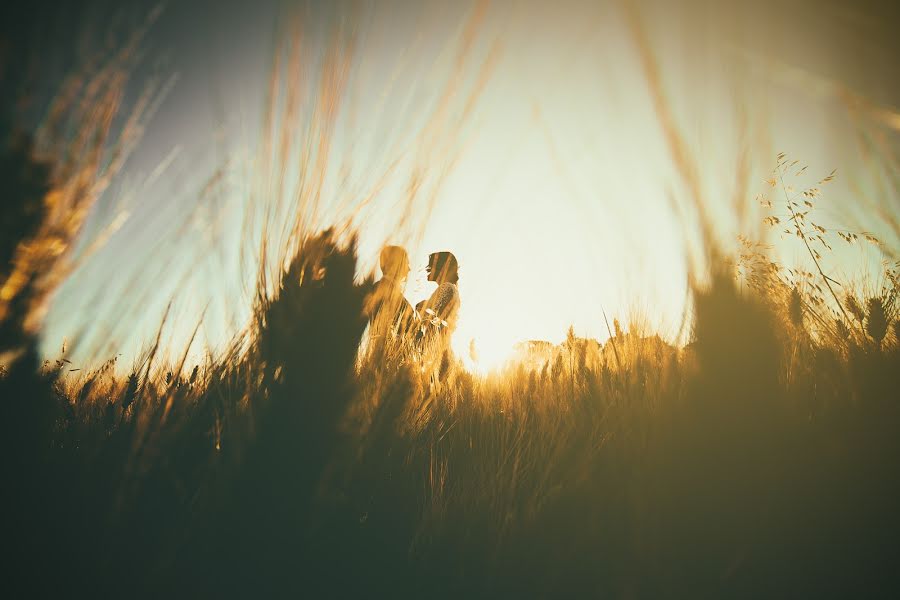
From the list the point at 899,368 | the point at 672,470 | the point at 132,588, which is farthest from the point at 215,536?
the point at 899,368

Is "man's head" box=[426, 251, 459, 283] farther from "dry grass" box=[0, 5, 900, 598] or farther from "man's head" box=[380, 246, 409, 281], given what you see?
"dry grass" box=[0, 5, 900, 598]

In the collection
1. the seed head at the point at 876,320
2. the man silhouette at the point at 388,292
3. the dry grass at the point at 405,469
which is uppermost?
the seed head at the point at 876,320

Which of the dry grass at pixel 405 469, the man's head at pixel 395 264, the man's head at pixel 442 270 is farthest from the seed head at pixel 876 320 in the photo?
the man's head at pixel 395 264

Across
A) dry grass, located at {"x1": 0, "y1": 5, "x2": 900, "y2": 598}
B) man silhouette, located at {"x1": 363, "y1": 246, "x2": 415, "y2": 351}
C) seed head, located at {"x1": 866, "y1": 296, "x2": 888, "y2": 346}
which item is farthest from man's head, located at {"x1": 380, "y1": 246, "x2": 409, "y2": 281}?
seed head, located at {"x1": 866, "y1": 296, "x2": 888, "y2": 346}

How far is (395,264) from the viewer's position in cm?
80

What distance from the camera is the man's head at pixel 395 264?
0.80 metres

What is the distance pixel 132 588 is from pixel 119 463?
227 millimetres

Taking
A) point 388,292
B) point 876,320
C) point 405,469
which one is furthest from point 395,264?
point 876,320

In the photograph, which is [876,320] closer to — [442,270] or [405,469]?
[442,270]

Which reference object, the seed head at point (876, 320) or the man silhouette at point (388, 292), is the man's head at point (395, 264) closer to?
the man silhouette at point (388, 292)

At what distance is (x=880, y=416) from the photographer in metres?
1.18

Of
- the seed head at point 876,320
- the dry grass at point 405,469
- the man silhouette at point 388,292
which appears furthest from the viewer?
the seed head at point 876,320

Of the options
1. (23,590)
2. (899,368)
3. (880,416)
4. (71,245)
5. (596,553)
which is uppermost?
(899,368)

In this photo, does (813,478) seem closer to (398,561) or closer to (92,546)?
(398,561)
